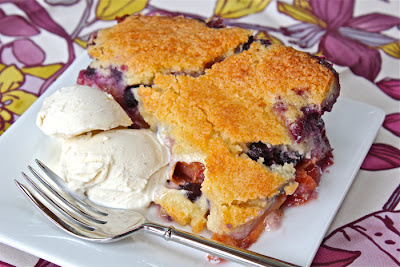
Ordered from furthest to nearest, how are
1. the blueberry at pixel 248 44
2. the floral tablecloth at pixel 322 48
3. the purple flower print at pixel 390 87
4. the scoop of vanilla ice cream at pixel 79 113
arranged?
the purple flower print at pixel 390 87
the blueberry at pixel 248 44
the floral tablecloth at pixel 322 48
the scoop of vanilla ice cream at pixel 79 113

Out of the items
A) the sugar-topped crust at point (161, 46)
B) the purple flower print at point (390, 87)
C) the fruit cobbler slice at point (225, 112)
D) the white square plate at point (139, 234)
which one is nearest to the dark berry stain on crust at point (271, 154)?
the fruit cobbler slice at point (225, 112)

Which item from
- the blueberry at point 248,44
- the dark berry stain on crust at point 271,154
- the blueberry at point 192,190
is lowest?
the blueberry at point 192,190

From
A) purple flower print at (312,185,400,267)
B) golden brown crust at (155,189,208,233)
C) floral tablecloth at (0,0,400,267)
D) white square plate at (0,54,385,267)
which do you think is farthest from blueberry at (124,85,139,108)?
purple flower print at (312,185,400,267)

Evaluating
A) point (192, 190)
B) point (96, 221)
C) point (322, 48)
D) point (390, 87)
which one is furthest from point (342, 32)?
point (96, 221)

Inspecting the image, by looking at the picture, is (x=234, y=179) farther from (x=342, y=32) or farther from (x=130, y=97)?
(x=342, y=32)

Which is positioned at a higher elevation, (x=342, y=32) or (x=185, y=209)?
(x=342, y=32)

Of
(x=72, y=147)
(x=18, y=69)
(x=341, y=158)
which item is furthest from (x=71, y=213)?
(x=18, y=69)

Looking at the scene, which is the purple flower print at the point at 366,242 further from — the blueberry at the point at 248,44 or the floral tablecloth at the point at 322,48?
the blueberry at the point at 248,44
